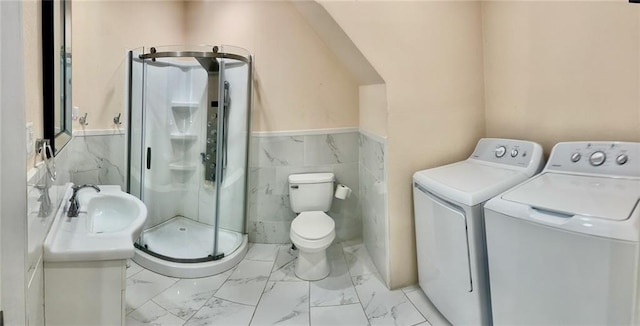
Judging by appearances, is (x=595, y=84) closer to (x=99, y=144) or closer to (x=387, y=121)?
(x=387, y=121)

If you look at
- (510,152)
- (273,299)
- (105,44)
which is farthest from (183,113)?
(510,152)

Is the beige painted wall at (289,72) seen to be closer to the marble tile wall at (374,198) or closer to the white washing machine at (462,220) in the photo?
the marble tile wall at (374,198)

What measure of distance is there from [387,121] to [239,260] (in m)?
1.64

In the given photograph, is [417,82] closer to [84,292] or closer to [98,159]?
[84,292]

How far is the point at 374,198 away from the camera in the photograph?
2.33 metres

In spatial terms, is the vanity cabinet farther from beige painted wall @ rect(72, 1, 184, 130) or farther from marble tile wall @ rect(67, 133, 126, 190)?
beige painted wall @ rect(72, 1, 184, 130)

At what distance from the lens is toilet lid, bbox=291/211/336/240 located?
2.16 meters

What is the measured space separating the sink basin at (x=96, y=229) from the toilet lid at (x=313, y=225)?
3.40ft

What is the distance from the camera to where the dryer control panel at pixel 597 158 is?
1.34m

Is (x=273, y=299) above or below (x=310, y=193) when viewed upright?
below

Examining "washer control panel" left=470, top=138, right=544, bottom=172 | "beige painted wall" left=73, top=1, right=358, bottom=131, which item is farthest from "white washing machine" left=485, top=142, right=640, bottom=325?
"beige painted wall" left=73, top=1, right=358, bottom=131

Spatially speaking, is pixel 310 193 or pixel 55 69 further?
pixel 310 193

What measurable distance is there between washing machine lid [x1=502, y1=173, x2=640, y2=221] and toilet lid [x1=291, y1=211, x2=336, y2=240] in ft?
4.02

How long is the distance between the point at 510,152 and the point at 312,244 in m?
1.39
